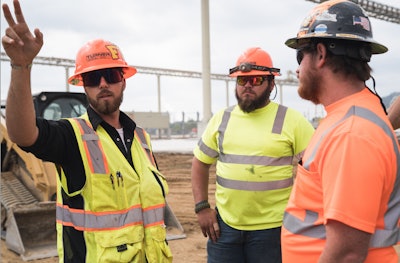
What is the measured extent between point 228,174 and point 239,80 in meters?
0.79

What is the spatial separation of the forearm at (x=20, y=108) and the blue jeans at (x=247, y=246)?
1.70 metres

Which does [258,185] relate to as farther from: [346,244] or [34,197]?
[34,197]

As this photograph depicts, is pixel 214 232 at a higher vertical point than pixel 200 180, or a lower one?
lower

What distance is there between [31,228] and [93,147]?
4179mm

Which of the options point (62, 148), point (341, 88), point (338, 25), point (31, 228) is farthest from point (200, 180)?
point (31, 228)

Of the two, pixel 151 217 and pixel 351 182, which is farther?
pixel 151 217

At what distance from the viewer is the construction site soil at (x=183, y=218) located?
5.55 m

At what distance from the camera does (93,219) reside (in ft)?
7.18

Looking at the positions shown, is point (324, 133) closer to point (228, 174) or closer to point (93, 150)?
point (93, 150)

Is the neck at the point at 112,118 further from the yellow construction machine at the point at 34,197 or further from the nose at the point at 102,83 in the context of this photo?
the yellow construction machine at the point at 34,197

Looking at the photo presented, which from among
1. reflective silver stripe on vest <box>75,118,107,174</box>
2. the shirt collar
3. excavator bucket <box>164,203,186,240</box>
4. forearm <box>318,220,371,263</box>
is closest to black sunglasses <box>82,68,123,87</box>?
the shirt collar

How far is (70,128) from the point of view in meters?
2.25

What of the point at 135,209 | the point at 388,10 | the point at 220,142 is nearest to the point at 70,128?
the point at 135,209

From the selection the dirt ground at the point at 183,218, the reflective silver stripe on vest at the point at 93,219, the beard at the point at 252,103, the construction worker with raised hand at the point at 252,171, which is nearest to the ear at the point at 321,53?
the reflective silver stripe on vest at the point at 93,219
